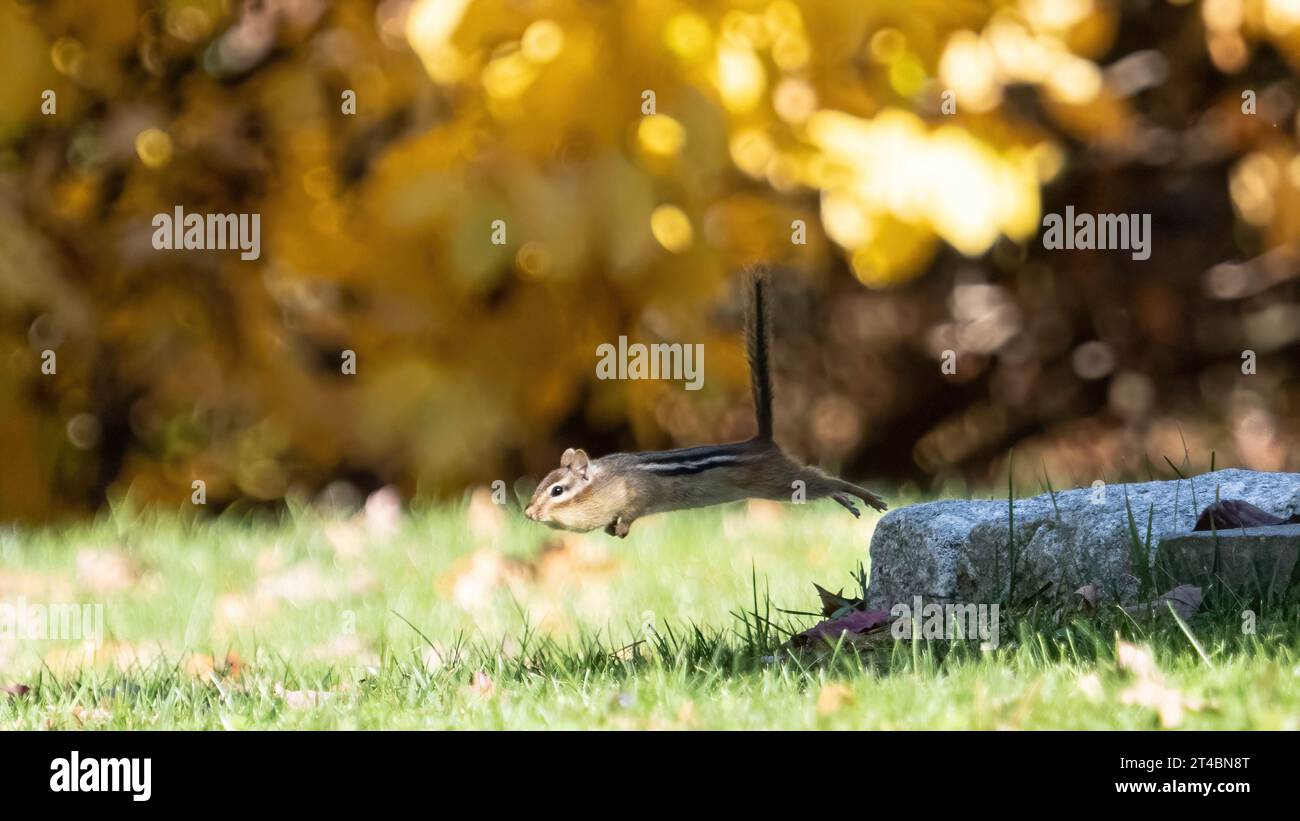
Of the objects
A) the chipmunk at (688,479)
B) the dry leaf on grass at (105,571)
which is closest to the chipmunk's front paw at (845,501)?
the chipmunk at (688,479)

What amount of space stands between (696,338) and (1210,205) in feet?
10.2

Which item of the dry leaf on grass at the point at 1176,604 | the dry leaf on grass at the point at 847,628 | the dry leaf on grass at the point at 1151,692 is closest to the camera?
the dry leaf on grass at the point at 1151,692

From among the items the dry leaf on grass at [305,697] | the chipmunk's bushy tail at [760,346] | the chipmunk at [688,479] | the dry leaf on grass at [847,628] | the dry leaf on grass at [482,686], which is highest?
the chipmunk's bushy tail at [760,346]

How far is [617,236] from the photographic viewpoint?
3.71 meters

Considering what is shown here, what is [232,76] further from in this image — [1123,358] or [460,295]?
[1123,358]

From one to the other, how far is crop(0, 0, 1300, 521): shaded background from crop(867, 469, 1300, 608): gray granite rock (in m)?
0.95

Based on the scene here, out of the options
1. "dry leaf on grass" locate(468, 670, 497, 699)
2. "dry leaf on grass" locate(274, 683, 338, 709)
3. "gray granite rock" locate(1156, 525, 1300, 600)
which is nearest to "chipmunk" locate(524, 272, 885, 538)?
"dry leaf on grass" locate(468, 670, 497, 699)

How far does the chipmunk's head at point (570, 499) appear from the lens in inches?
135

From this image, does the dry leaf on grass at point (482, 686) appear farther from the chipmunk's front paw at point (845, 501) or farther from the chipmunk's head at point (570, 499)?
the chipmunk's front paw at point (845, 501)

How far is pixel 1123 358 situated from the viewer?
260 inches

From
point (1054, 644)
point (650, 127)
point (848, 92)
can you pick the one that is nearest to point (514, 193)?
point (650, 127)

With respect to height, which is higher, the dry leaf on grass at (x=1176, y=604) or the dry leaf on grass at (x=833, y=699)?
the dry leaf on grass at (x=1176, y=604)

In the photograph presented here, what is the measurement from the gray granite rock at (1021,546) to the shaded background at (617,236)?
→ 95cm

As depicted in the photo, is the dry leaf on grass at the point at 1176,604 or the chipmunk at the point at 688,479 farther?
the chipmunk at the point at 688,479
